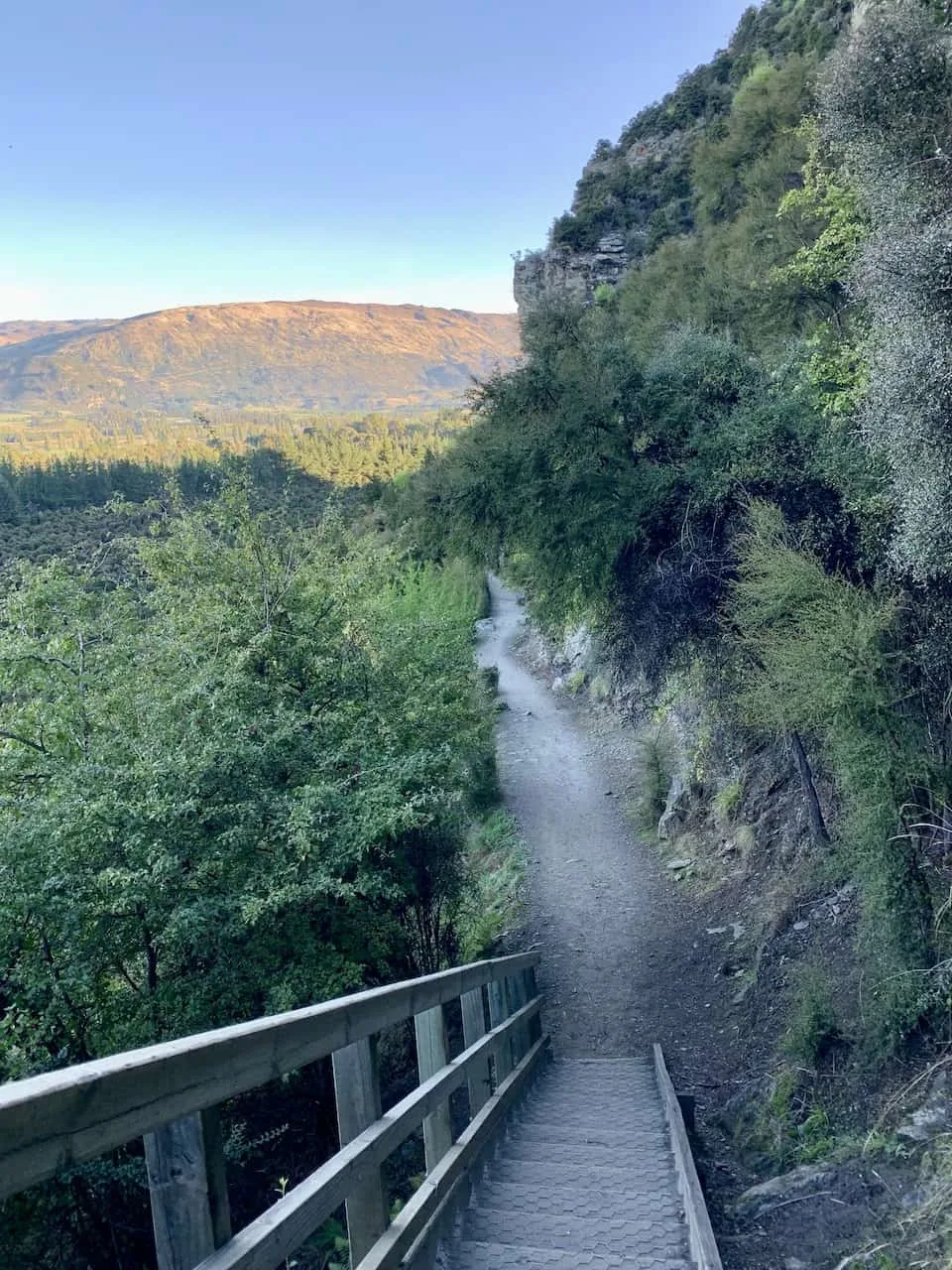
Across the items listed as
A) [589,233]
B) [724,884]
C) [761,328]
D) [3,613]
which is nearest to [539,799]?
[724,884]

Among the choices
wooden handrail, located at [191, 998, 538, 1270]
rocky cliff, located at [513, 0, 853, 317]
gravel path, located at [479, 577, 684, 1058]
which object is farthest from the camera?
rocky cliff, located at [513, 0, 853, 317]

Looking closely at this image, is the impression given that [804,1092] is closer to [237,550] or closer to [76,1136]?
[76,1136]

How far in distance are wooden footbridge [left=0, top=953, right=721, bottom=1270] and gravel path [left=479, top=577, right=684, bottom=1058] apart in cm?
380

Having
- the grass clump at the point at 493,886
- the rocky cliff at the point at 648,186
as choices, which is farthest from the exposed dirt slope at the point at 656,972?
the rocky cliff at the point at 648,186

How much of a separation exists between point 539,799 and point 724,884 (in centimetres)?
738

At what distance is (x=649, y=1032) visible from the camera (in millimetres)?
10695

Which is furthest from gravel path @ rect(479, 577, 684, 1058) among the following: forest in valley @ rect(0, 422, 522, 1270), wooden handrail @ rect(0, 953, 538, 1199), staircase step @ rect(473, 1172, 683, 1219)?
wooden handrail @ rect(0, 953, 538, 1199)

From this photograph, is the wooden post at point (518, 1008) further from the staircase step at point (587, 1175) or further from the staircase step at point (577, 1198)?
the staircase step at point (587, 1175)

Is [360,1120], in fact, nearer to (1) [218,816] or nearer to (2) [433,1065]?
(2) [433,1065]

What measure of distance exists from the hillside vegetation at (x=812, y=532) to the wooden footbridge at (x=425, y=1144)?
1229mm

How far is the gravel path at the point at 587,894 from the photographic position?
37.1 feet

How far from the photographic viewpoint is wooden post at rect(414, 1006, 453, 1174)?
3.61 m

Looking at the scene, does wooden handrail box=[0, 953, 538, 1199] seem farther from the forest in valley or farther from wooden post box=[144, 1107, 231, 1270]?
the forest in valley

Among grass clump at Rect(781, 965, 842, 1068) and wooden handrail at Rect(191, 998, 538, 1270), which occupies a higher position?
wooden handrail at Rect(191, 998, 538, 1270)
